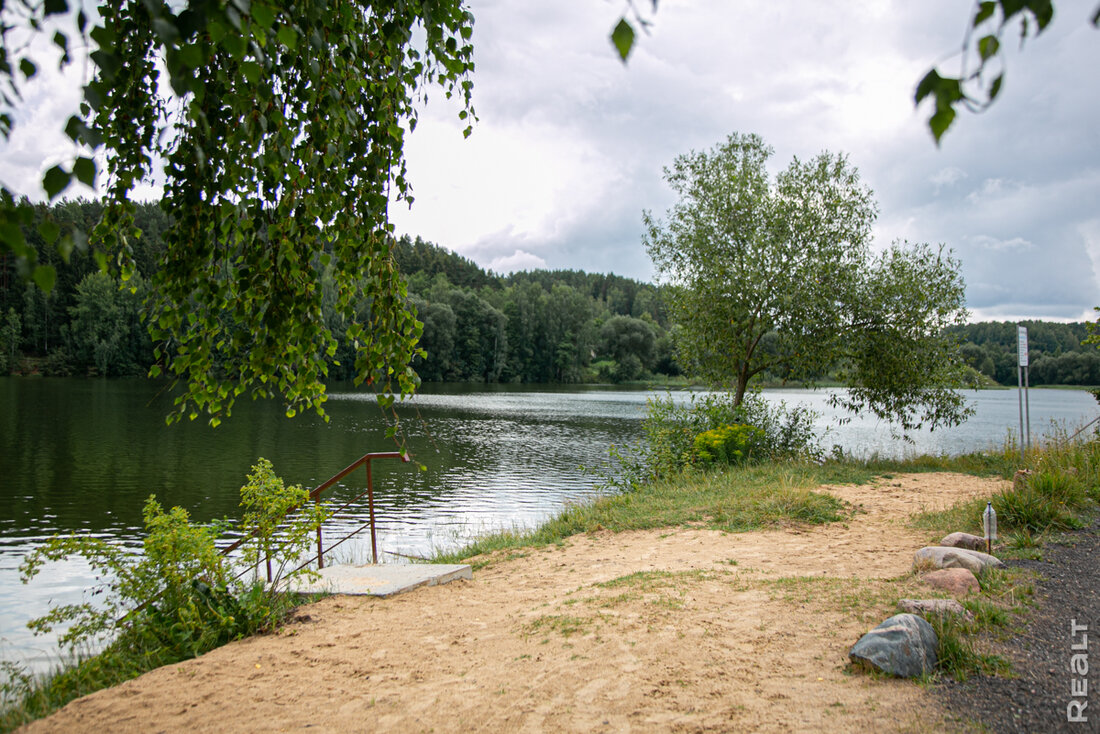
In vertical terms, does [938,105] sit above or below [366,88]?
below

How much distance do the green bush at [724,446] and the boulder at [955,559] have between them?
8426 millimetres

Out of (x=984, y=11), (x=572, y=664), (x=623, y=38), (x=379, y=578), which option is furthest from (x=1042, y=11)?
(x=379, y=578)

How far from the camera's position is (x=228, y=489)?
16.3 metres

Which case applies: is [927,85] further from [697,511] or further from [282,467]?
[282,467]

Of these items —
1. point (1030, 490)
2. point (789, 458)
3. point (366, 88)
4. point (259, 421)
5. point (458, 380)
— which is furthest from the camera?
point (458, 380)

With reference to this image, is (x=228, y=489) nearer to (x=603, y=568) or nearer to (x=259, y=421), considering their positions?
(x=603, y=568)

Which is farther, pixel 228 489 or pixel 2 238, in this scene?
pixel 228 489

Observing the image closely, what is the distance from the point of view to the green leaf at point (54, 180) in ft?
4.38

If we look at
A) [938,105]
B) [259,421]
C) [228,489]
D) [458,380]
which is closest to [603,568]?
[938,105]

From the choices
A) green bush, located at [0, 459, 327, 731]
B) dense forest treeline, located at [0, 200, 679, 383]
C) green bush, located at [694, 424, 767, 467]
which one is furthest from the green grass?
dense forest treeline, located at [0, 200, 679, 383]

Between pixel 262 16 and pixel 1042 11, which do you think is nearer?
pixel 1042 11

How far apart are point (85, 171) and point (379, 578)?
19.1ft

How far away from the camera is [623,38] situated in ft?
4.32

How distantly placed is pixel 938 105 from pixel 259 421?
110ft
